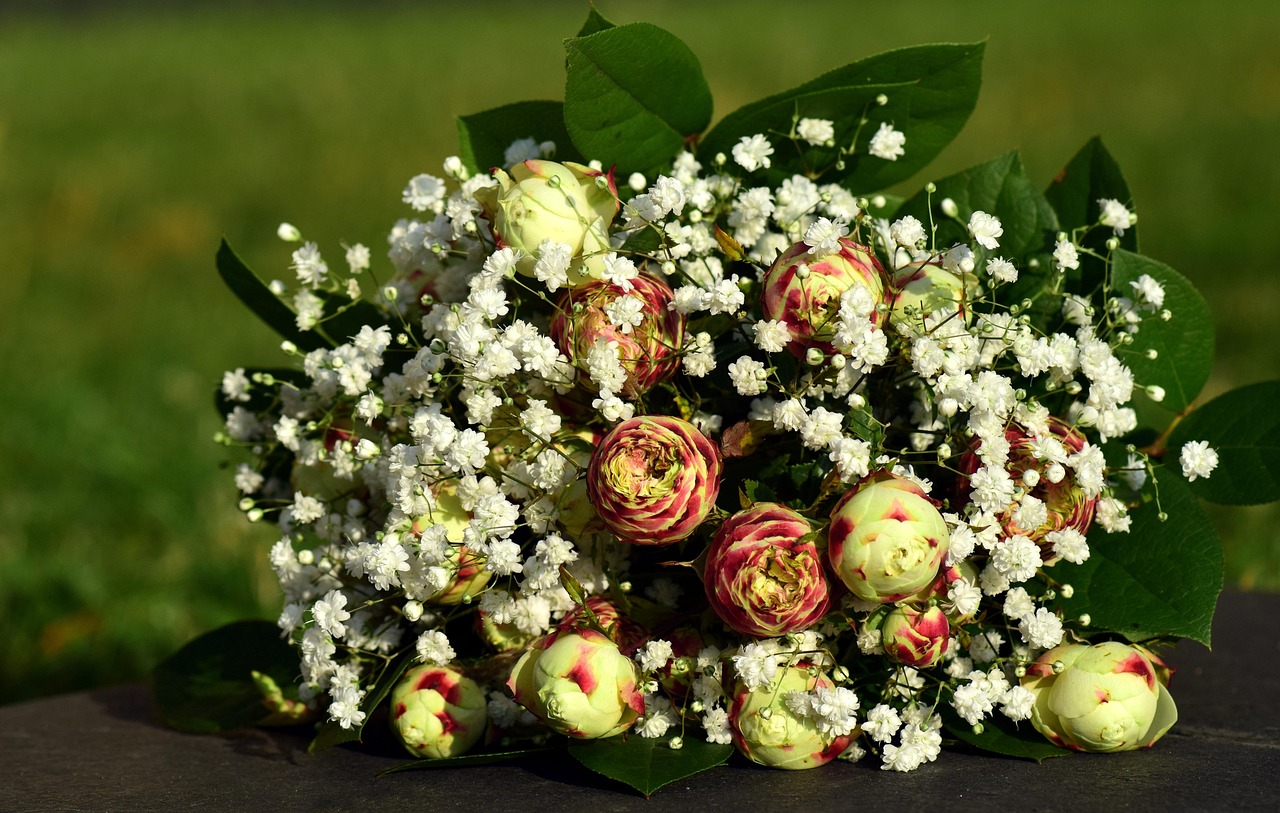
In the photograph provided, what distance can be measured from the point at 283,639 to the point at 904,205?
3.48 ft

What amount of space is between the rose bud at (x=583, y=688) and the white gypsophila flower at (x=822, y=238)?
469 mm

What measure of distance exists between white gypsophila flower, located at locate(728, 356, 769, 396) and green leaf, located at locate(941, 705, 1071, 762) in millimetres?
432

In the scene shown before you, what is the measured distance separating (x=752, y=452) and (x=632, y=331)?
0.62ft

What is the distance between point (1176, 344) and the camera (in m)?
1.57

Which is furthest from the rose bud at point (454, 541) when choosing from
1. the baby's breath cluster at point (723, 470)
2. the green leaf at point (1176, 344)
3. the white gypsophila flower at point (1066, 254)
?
the green leaf at point (1176, 344)

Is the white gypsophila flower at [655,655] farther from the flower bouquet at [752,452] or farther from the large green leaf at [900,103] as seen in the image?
the large green leaf at [900,103]

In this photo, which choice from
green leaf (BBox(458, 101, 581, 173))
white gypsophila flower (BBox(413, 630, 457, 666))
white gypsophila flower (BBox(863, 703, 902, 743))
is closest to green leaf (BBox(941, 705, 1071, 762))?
white gypsophila flower (BBox(863, 703, 902, 743))

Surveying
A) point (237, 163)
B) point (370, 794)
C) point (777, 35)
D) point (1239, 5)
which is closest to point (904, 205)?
point (370, 794)

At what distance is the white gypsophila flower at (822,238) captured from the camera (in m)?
1.28

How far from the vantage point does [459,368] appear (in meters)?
1.44

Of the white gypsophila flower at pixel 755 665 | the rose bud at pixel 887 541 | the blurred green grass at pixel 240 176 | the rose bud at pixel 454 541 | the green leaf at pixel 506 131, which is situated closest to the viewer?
the rose bud at pixel 887 541

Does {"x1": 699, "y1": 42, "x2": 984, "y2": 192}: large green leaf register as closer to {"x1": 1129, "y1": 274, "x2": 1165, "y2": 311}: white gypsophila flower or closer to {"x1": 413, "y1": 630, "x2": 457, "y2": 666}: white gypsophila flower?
{"x1": 1129, "y1": 274, "x2": 1165, "y2": 311}: white gypsophila flower

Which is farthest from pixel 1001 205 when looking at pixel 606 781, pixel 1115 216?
pixel 606 781

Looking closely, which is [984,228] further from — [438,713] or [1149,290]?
[438,713]
